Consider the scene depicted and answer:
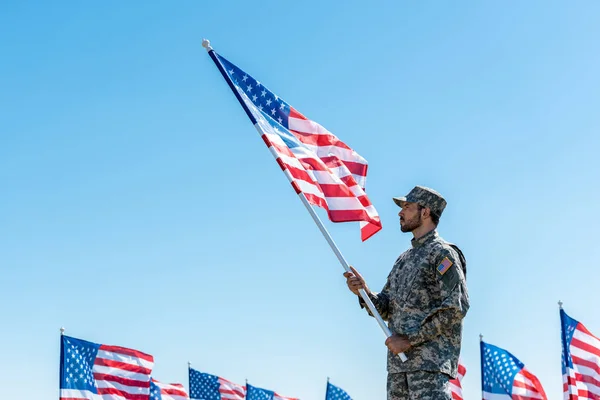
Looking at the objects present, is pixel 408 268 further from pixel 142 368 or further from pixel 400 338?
pixel 142 368

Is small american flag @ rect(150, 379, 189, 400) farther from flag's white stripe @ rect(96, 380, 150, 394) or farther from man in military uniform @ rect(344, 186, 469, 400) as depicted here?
man in military uniform @ rect(344, 186, 469, 400)

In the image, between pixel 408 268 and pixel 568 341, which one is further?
pixel 568 341

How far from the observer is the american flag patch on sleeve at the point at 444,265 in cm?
675

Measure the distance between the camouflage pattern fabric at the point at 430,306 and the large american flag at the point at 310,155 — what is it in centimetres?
109

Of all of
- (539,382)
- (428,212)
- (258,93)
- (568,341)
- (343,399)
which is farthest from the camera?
(343,399)

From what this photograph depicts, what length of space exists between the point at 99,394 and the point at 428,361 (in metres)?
12.1

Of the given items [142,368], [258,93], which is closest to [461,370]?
[142,368]

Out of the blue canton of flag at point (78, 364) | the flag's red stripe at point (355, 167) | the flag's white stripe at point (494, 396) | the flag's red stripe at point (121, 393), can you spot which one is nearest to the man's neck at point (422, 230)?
the flag's red stripe at point (355, 167)

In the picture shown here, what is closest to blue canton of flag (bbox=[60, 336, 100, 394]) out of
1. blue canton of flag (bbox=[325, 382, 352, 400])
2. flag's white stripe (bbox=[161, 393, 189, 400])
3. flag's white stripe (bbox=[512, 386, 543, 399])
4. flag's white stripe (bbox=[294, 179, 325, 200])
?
flag's white stripe (bbox=[512, 386, 543, 399])

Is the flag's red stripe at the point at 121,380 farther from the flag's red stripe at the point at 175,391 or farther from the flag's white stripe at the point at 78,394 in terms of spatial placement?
the flag's red stripe at the point at 175,391

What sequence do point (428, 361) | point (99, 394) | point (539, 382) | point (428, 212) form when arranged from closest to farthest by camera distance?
1. point (428, 361)
2. point (428, 212)
3. point (99, 394)
4. point (539, 382)

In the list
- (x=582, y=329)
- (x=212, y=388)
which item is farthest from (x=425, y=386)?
(x=212, y=388)

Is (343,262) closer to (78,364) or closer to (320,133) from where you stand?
(320,133)

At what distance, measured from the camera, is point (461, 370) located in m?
21.5
